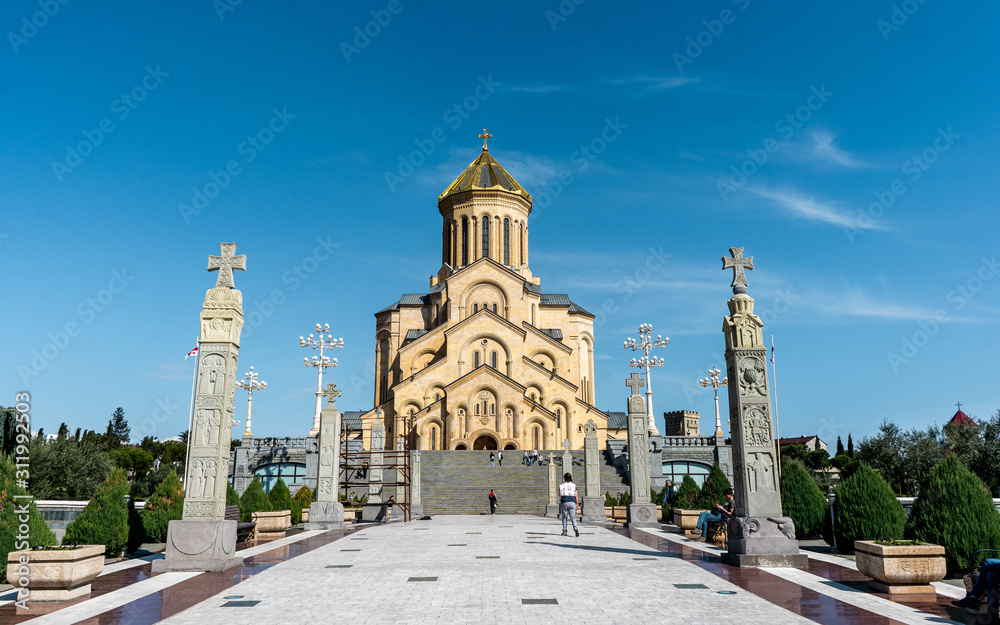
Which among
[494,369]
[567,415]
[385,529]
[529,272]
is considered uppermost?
[529,272]

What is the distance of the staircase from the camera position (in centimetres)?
2878

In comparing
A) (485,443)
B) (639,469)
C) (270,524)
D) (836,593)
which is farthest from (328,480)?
(485,443)

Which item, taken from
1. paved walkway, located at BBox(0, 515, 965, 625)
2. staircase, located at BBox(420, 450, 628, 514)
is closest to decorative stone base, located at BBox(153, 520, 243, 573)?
paved walkway, located at BBox(0, 515, 965, 625)

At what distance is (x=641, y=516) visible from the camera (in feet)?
59.3

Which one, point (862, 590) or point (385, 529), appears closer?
point (862, 590)

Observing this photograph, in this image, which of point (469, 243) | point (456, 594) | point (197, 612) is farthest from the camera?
point (469, 243)

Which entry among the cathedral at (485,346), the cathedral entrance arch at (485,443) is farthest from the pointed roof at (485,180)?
the cathedral entrance arch at (485,443)

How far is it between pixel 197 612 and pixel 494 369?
112ft

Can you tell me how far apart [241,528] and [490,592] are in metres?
7.80

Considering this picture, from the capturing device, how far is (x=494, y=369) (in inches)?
1618

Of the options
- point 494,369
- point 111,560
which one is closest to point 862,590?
point 111,560

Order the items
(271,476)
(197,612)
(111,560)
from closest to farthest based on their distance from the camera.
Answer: (197,612) → (111,560) → (271,476)

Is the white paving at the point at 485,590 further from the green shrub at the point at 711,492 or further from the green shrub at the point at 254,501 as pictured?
the green shrub at the point at 711,492

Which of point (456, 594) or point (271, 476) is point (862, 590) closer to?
point (456, 594)
